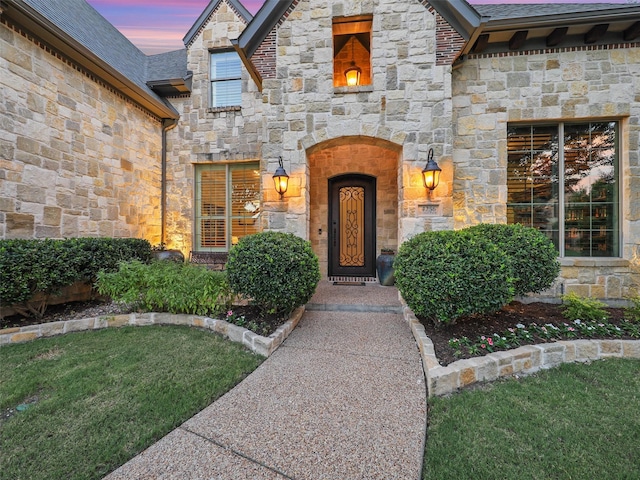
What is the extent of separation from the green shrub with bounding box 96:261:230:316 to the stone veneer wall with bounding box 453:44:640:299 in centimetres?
405

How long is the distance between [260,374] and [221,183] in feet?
16.7

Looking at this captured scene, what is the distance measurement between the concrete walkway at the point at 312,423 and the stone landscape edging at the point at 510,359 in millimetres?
160

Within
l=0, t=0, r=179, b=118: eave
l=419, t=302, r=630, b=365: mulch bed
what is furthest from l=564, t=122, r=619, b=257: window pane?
l=0, t=0, r=179, b=118: eave

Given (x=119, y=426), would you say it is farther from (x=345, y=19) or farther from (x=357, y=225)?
(x=345, y=19)

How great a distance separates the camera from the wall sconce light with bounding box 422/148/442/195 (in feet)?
13.3

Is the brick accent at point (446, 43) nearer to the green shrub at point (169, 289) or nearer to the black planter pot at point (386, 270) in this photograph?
the black planter pot at point (386, 270)

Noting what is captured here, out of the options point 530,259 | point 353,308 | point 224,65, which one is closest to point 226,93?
point 224,65

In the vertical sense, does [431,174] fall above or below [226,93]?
below

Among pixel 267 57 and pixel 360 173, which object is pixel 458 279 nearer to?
pixel 360 173

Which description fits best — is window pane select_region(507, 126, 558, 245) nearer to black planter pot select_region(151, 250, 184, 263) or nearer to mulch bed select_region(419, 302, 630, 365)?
mulch bed select_region(419, 302, 630, 365)

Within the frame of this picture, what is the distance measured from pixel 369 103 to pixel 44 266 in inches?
200

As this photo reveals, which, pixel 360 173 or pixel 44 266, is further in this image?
pixel 360 173

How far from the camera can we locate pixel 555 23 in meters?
4.14

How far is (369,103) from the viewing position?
4383mm
